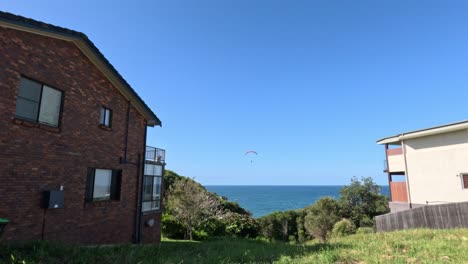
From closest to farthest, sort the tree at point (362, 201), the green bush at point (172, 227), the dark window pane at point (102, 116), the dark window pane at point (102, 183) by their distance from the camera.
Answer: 1. the dark window pane at point (102, 183)
2. the dark window pane at point (102, 116)
3. the green bush at point (172, 227)
4. the tree at point (362, 201)

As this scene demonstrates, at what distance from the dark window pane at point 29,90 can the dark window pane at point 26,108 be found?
13 centimetres

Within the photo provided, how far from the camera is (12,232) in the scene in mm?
7480

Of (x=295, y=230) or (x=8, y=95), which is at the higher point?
(x=8, y=95)

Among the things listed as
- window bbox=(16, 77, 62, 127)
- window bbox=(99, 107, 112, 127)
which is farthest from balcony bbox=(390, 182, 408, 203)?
window bbox=(16, 77, 62, 127)

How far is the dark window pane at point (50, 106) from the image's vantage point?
8.55 metres

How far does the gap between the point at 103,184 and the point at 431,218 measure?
14.4 m

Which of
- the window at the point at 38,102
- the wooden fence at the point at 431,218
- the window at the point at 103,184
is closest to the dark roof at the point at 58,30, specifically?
the window at the point at 38,102

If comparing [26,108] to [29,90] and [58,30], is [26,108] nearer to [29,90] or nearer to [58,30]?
[29,90]

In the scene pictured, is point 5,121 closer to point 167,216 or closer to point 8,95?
point 8,95

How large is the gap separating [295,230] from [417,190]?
78.6ft

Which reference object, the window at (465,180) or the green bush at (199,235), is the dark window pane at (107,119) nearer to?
the green bush at (199,235)

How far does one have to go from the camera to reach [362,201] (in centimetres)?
3628

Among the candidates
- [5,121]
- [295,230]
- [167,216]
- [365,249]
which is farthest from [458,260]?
[295,230]

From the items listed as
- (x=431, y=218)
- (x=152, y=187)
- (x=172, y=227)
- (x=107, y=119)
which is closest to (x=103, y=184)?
(x=107, y=119)
